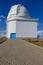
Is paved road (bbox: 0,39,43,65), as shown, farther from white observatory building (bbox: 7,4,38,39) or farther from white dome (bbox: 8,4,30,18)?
white dome (bbox: 8,4,30,18)

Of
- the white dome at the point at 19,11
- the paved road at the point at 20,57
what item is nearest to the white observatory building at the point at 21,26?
the white dome at the point at 19,11

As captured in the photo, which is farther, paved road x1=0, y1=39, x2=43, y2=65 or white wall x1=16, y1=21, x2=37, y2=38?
white wall x1=16, y1=21, x2=37, y2=38

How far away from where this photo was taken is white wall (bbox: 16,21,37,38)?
46.6 meters

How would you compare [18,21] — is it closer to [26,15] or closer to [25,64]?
[26,15]

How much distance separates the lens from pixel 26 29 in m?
47.0

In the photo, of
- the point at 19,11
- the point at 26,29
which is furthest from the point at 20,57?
the point at 19,11

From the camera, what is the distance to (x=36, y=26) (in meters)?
47.9

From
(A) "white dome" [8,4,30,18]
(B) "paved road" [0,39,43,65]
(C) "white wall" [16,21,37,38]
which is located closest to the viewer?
(B) "paved road" [0,39,43,65]

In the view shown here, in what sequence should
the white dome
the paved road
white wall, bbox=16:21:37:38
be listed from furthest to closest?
1. the white dome
2. white wall, bbox=16:21:37:38
3. the paved road

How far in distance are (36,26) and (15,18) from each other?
6.78 metres

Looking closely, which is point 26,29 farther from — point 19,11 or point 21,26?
point 19,11

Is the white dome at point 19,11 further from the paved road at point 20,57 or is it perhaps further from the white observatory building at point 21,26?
the paved road at point 20,57

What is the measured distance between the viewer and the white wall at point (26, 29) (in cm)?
4659

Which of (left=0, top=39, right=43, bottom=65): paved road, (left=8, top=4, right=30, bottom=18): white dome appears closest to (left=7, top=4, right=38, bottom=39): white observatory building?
(left=8, top=4, right=30, bottom=18): white dome
